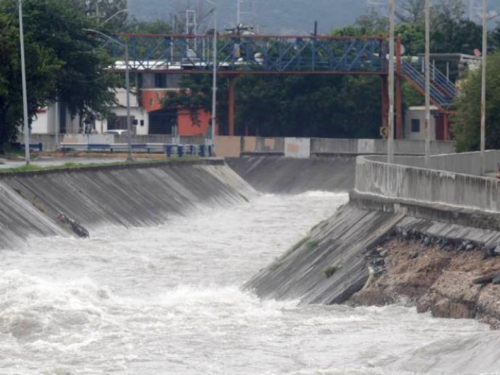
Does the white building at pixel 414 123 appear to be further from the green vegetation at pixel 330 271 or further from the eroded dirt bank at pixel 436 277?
the eroded dirt bank at pixel 436 277

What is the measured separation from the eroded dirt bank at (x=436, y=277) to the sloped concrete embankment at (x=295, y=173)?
57180mm

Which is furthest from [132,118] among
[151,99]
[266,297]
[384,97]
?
[266,297]

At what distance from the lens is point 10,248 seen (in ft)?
157

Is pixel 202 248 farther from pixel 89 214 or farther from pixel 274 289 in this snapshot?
pixel 274 289

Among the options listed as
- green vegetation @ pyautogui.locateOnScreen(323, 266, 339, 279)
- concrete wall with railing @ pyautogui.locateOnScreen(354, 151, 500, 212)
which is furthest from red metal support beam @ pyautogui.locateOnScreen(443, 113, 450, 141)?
green vegetation @ pyautogui.locateOnScreen(323, 266, 339, 279)

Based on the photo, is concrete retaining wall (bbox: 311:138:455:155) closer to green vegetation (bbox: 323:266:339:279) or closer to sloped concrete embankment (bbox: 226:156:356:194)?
sloped concrete embankment (bbox: 226:156:356:194)

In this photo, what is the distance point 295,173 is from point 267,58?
15210 mm

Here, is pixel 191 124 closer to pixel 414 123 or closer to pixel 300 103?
pixel 300 103

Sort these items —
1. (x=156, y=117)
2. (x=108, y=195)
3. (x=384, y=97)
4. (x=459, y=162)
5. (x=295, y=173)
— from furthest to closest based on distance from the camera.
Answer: (x=156, y=117) → (x=384, y=97) → (x=295, y=173) → (x=108, y=195) → (x=459, y=162)

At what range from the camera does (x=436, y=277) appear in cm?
3156

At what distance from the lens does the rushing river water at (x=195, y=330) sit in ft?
87.5

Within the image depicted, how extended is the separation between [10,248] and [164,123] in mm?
74542

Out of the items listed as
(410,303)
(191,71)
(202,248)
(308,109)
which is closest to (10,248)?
(202,248)

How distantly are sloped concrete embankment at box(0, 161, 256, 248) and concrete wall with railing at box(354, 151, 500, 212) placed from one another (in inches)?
499
